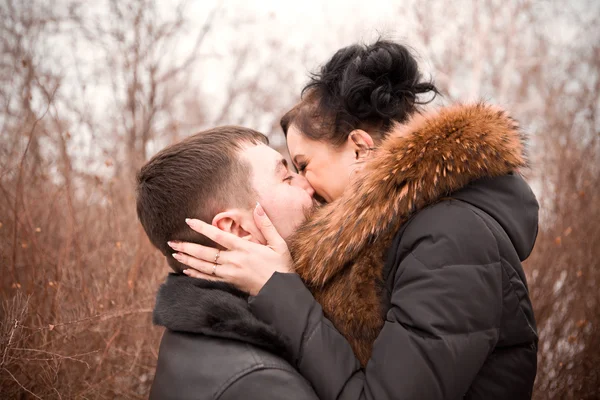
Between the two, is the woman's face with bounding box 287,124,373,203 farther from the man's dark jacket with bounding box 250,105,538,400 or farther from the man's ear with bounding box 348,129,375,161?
the man's dark jacket with bounding box 250,105,538,400

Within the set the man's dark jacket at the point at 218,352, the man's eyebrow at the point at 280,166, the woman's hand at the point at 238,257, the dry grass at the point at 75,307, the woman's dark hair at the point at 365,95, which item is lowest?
the dry grass at the point at 75,307

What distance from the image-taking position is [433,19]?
14.5 metres

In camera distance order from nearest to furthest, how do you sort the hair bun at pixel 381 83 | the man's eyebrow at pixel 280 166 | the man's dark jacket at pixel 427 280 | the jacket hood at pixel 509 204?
the man's dark jacket at pixel 427 280, the jacket hood at pixel 509 204, the man's eyebrow at pixel 280 166, the hair bun at pixel 381 83

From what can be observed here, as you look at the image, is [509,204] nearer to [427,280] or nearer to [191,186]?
[427,280]

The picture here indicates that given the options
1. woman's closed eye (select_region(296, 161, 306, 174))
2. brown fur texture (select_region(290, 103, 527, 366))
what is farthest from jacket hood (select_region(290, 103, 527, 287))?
woman's closed eye (select_region(296, 161, 306, 174))

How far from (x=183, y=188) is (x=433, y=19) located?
14.3m

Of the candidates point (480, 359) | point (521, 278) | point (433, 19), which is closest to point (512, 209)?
point (521, 278)

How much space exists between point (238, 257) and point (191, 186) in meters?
0.43

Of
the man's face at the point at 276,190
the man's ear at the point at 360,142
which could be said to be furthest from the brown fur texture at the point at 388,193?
the man's ear at the point at 360,142

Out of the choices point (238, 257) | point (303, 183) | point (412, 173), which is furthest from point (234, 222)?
point (412, 173)

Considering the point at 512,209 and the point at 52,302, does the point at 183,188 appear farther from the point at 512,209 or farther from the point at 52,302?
the point at 52,302

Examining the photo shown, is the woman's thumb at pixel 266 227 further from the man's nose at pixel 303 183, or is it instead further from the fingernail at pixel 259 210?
the man's nose at pixel 303 183

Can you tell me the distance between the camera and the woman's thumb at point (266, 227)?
2.23m

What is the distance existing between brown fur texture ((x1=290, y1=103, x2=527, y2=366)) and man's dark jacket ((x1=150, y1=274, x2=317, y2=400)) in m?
0.33
